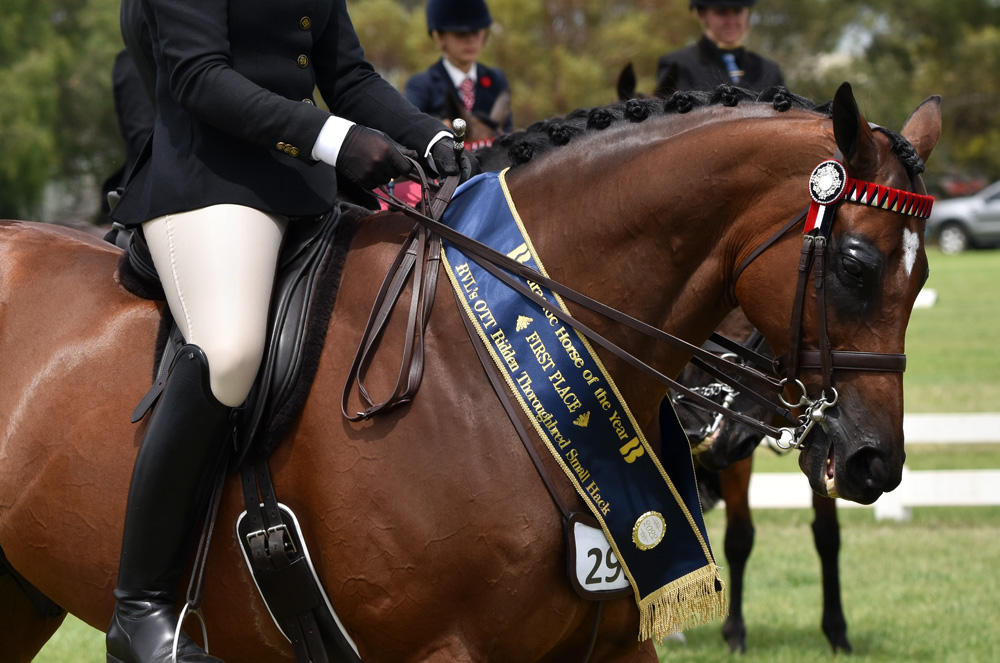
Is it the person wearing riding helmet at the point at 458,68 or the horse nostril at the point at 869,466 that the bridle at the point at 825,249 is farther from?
the person wearing riding helmet at the point at 458,68

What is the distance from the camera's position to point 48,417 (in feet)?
10.7

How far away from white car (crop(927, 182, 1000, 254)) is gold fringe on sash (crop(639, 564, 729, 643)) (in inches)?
1414

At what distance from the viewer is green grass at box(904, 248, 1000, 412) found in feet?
41.9

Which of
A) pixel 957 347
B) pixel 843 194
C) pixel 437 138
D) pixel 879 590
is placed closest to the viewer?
pixel 843 194

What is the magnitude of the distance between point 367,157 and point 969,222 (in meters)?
37.3

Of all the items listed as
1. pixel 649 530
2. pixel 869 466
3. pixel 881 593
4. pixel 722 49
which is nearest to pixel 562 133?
pixel 649 530

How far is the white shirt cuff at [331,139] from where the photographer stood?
291cm

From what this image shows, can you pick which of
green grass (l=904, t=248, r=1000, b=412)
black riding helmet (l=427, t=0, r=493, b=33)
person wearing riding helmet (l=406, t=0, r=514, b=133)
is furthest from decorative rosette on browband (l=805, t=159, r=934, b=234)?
green grass (l=904, t=248, r=1000, b=412)

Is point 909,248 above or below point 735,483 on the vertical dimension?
above

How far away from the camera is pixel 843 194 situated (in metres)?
2.64

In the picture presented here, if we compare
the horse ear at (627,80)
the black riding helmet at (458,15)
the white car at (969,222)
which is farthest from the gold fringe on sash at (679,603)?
the white car at (969,222)

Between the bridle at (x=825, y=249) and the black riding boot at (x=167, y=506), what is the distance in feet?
4.87

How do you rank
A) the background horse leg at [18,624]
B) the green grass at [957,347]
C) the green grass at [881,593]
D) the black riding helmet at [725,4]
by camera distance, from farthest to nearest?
1. the green grass at [957,347]
2. the black riding helmet at [725,4]
3. the green grass at [881,593]
4. the background horse leg at [18,624]

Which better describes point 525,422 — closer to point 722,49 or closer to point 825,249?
point 825,249
